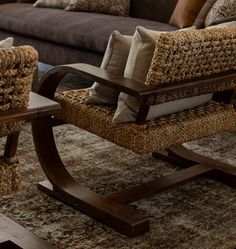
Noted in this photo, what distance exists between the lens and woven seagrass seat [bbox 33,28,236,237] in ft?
6.77

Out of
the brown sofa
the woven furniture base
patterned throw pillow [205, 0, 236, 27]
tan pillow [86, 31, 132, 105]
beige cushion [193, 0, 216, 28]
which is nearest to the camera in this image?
the woven furniture base

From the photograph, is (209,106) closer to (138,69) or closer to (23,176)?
(138,69)

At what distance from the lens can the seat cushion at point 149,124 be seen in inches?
84.0

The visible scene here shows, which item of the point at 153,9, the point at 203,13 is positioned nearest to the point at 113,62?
the point at 203,13

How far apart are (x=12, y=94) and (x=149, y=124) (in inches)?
26.6

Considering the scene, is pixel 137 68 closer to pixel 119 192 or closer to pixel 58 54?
pixel 119 192

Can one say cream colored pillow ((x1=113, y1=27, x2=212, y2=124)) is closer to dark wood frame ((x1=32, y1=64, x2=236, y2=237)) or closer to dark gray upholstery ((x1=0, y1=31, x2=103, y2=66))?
dark wood frame ((x1=32, y1=64, x2=236, y2=237))

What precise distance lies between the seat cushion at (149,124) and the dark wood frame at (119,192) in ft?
0.21

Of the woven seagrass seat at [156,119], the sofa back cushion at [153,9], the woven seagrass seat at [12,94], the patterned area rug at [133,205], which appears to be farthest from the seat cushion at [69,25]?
the woven seagrass seat at [12,94]

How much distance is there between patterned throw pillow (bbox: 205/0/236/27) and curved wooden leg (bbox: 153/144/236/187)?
0.88m

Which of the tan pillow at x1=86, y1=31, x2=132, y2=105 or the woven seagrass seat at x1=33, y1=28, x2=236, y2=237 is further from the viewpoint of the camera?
the tan pillow at x1=86, y1=31, x2=132, y2=105

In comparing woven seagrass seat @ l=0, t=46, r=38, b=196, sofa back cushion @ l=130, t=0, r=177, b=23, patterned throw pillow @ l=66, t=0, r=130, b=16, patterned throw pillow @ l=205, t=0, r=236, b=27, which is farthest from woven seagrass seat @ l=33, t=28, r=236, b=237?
patterned throw pillow @ l=66, t=0, r=130, b=16

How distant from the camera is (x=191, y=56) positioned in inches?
83.1

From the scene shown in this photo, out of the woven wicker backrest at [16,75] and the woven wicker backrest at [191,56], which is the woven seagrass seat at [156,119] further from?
the woven wicker backrest at [16,75]
